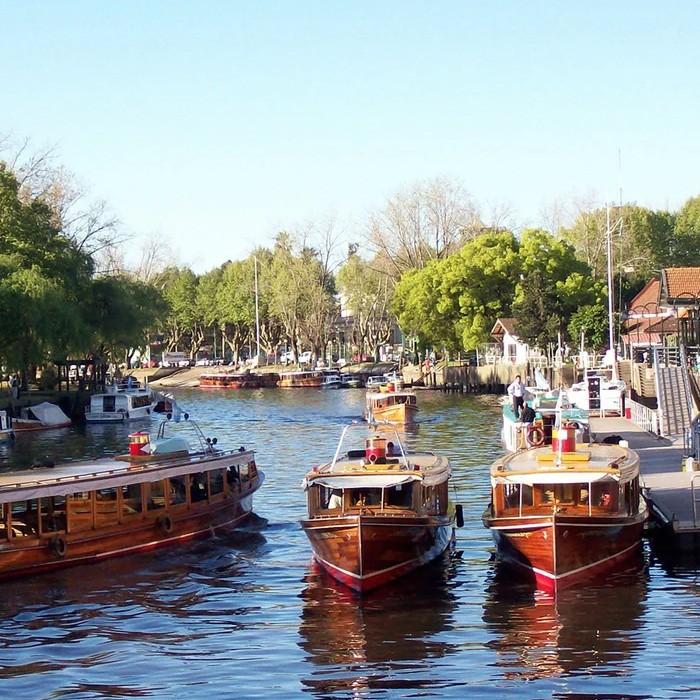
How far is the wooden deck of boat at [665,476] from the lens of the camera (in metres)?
28.2

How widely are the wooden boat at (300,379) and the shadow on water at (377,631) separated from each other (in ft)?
317

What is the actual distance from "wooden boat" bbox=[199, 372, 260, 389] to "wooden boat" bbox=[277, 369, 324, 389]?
9.86 feet

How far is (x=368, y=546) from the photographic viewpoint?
24.1 m

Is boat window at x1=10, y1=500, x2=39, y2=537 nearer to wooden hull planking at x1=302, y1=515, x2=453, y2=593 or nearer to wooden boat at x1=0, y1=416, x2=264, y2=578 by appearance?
wooden boat at x1=0, y1=416, x2=264, y2=578

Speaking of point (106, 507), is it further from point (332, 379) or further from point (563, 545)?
point (332, 379)

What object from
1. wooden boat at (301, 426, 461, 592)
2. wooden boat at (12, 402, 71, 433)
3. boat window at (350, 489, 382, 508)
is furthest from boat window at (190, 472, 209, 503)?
wooden boat at (12, 402, 71, 433)

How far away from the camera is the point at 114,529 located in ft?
94.9

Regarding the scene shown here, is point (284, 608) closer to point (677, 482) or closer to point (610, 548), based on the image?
point (610, 548)

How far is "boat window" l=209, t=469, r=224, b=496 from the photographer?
33094 millimetres

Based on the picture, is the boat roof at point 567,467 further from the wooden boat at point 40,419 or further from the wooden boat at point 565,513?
the wooden boat at point 40,419

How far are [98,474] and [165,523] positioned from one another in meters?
Answer: 2.31

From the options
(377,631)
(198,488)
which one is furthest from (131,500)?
(377,631)

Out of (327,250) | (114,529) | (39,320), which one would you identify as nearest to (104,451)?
(39,320)

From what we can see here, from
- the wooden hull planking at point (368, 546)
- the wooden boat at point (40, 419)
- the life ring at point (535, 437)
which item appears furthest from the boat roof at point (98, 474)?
the wooden boat at point (40, 419)
